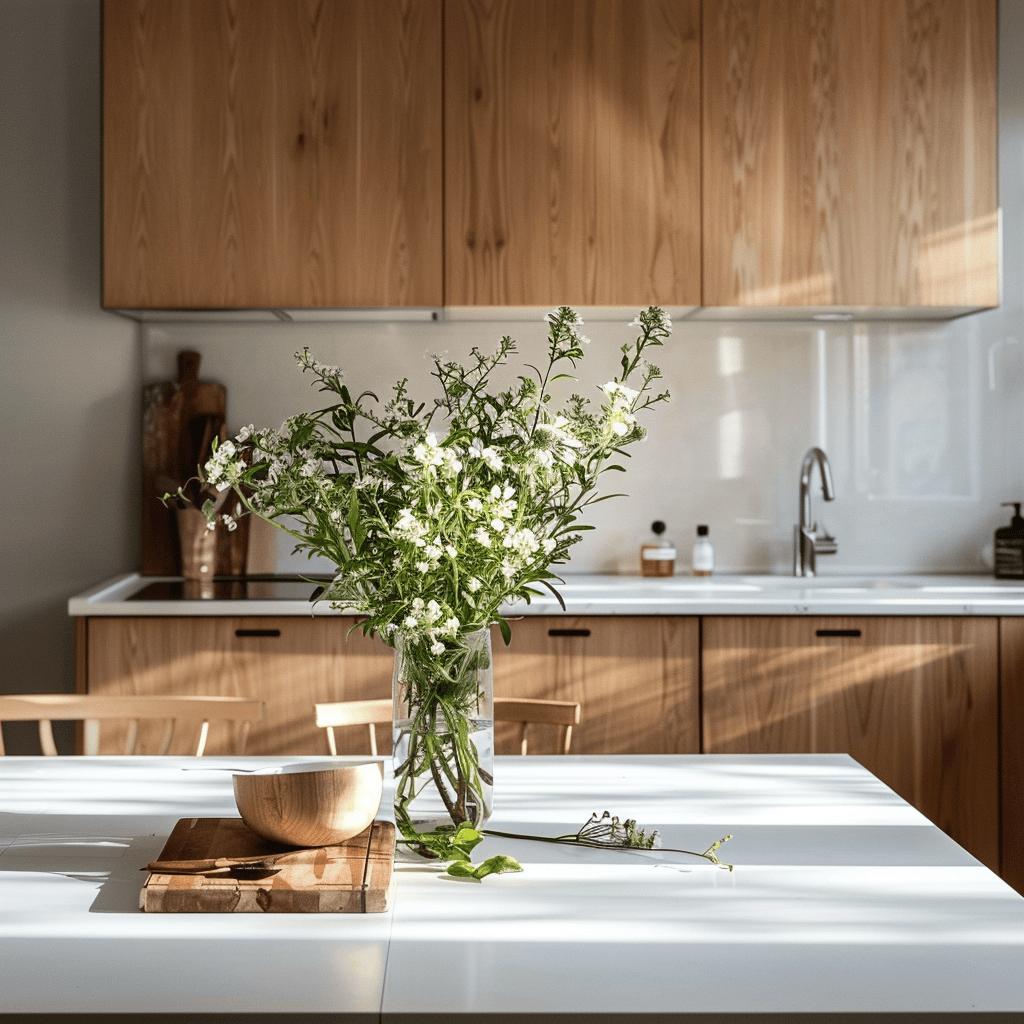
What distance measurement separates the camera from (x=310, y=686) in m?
2.97

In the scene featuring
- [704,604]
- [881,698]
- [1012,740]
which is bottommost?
[1012,740]

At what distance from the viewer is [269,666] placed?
298 cm

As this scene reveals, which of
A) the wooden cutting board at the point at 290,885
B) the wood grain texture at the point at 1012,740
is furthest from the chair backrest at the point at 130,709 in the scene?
the wood grain texture at the point at 1012,740

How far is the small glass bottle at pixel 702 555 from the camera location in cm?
353

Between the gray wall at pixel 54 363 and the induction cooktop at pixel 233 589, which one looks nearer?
the induction cooktop at pixel 233 589

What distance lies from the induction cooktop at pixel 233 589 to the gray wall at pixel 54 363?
1.08ft

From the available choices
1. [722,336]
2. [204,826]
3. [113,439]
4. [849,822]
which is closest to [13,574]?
[113,439]

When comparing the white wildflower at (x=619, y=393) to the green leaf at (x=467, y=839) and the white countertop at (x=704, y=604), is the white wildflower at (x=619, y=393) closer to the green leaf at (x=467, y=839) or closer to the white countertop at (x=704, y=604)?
the green leaf at (x=467, y=839)

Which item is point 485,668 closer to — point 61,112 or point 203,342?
point 203,342

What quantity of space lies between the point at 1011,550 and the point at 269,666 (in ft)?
6.83

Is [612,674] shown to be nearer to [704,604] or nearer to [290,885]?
[704,604]

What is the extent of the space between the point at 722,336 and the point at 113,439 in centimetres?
183

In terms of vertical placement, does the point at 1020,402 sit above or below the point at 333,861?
above

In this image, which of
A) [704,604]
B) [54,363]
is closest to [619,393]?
[704,604]
